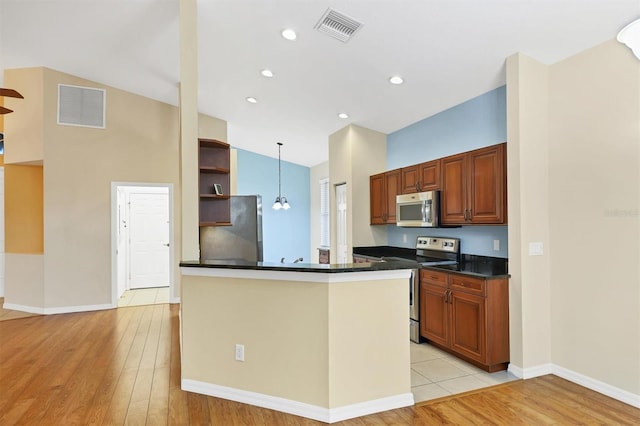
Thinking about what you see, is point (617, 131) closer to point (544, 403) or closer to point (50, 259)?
point (544, 403)

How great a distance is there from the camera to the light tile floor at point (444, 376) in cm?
273

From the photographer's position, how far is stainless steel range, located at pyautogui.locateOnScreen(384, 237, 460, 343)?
3812mm

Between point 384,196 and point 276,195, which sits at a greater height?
point 276,195

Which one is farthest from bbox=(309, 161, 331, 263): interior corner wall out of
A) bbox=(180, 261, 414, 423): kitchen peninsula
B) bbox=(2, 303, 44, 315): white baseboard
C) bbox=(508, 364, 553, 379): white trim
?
bbox=(180, 261, 414, 423): kitchen peninsula

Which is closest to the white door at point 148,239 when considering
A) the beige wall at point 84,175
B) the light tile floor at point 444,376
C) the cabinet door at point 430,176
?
the beige wall at point 84,175

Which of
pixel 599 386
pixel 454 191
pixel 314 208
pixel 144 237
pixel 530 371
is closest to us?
pixel 599 386

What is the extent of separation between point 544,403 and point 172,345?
11.5 ft

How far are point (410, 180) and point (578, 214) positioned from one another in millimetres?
1894

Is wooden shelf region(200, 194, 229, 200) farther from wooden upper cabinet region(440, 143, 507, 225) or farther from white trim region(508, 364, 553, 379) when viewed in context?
white trim region(508, 364, 553, 379)

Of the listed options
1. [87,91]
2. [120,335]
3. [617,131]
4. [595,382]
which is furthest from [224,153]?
[595,382]

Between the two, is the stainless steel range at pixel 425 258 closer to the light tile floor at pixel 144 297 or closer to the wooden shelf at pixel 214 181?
the wooden shelf at pixel 214 181

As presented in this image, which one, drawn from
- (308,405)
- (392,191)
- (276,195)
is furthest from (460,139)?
(276,195)

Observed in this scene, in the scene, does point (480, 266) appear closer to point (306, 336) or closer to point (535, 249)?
point (535, 249)

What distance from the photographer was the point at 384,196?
16.4ft
